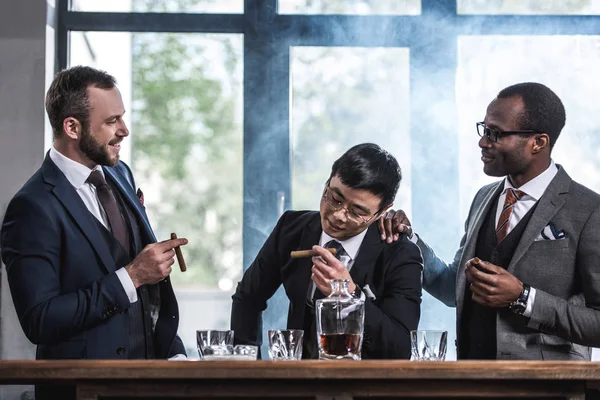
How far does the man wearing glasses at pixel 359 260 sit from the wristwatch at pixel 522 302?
0.92ft

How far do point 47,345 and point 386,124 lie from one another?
234cm

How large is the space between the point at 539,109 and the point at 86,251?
→ 153cm

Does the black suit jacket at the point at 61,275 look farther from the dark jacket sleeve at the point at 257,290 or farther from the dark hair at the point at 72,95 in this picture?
the dark jacket sleeve at the point at 257,290

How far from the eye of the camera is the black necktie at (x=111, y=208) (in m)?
2.61

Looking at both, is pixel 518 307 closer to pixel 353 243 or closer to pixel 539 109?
pixel 353 243

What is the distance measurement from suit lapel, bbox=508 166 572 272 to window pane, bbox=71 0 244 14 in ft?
7.27

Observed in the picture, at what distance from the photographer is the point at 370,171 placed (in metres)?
2.54

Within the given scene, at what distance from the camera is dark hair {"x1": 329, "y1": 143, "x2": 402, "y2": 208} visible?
99.5 inches

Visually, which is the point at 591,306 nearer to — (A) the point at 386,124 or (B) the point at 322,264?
(B) the point at 322,264

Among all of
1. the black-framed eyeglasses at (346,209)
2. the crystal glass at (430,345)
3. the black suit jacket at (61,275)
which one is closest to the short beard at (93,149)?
the black suit jacket at (61,275)
